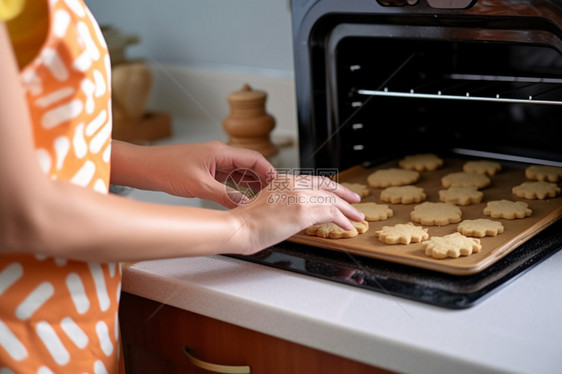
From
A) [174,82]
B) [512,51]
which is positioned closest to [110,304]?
[512,51]

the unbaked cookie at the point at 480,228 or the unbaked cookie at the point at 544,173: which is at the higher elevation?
the unbaked cookie at the point at 480,228

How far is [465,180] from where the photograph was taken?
1.21m

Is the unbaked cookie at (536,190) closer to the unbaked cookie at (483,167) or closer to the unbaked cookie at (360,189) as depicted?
the unbaked cookie at (483,167)

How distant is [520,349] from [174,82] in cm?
143

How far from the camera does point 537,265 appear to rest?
3.02 ft

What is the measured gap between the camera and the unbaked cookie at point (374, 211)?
3.50ft

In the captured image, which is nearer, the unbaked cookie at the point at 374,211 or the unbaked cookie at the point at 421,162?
the unbaked cookie at the point at 374,211

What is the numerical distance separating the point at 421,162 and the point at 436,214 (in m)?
0.28

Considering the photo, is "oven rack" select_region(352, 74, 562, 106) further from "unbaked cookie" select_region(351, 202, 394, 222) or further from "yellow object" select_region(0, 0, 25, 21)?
"yellow object" select_region(0, 0, 25, 21)

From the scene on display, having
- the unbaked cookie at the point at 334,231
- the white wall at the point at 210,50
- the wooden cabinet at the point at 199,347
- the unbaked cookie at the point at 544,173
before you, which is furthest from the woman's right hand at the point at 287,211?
the white wall at the point at 210,50

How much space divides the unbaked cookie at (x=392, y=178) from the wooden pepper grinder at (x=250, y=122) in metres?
0.25

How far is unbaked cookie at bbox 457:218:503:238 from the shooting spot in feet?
3.22

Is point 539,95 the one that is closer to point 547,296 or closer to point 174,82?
point 547,296

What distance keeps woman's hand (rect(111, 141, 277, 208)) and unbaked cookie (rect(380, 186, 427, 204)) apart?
0.67 feet
